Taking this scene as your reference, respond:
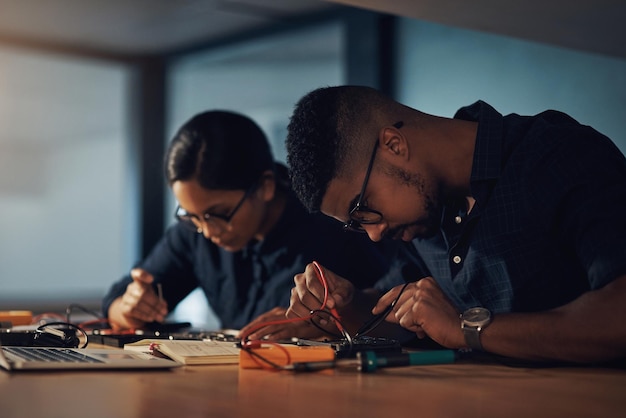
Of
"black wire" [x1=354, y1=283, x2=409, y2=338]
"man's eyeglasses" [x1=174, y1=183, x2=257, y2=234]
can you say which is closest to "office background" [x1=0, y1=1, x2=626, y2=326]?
"man's eyeglasses" [x1=174, y1=183, x2=257, y2=234]

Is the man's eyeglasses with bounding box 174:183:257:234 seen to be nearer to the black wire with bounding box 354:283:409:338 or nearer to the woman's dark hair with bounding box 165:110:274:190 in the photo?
the woman's dark hair with bounding box 165:110:274:190

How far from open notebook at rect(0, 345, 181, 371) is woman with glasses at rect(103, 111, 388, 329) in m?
0.90

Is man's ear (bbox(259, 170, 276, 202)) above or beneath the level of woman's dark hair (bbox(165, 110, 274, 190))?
beneath

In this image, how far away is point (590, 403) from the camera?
1158mm

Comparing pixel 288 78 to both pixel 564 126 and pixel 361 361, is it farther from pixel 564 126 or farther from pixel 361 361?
pixel 361 361

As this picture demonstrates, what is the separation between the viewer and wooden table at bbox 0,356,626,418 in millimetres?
1072

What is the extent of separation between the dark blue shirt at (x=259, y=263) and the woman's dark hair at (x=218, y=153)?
0.18m

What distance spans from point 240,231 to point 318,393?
4.85ft

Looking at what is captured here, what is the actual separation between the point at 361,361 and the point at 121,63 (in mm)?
5367

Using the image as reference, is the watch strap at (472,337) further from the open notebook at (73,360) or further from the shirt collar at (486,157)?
the open notebook at (73,360)

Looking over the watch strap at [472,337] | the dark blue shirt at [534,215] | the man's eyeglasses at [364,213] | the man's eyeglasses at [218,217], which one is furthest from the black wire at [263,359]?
the man's eyeglasses at [218,217]

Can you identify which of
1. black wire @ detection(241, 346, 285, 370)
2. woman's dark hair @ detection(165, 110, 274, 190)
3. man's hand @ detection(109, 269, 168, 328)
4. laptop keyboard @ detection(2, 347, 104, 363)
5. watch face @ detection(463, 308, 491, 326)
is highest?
woman's dark hair @ detection(165, 110, 274, 190)

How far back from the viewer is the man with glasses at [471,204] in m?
1.58

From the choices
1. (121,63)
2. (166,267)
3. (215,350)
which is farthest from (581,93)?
(121,63)
